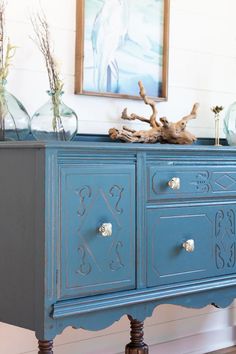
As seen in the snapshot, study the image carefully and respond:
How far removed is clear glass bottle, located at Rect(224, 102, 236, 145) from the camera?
10.7 feet

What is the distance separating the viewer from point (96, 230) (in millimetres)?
2303

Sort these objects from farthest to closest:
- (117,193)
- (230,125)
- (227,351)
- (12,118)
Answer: (227,351) → (230,125) → (12,118) → (117,193)

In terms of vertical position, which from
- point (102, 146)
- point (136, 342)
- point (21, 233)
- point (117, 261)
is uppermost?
point (102, 146)

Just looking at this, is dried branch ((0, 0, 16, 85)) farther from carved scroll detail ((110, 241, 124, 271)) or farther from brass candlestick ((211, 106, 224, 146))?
brass candlestick ((211, 106, 224, 146))

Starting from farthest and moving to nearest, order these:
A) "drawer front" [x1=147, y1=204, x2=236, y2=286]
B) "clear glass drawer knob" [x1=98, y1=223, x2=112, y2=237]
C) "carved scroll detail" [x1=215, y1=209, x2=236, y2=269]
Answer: "carved scroll detail" [x1=215, y1=209, x2=236, y2=269] < "drawer front" [x1=147, y1=204, x2=236, y2=286] < "clear glass drawer knob" [x1=98, y1=223, x2=112, y2=237]

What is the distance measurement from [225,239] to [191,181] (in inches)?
11.5

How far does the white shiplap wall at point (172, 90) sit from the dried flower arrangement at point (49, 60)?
3cm

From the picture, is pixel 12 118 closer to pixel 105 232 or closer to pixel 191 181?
pixel 105 232

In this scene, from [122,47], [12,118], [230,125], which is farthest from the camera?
[230,125]

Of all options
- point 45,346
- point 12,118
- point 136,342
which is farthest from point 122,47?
point 45,346

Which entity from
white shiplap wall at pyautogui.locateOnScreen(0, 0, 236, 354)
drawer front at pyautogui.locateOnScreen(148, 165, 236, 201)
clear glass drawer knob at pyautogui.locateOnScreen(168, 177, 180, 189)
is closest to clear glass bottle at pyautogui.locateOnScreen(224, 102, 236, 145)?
white shiplap wall at pyautogui.locateOnScreen(0, 0, 236, 354)

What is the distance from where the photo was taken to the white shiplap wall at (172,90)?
278 cm

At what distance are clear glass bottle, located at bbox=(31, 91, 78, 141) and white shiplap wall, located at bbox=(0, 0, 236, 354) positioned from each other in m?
0.17

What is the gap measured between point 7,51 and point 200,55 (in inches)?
46.3
